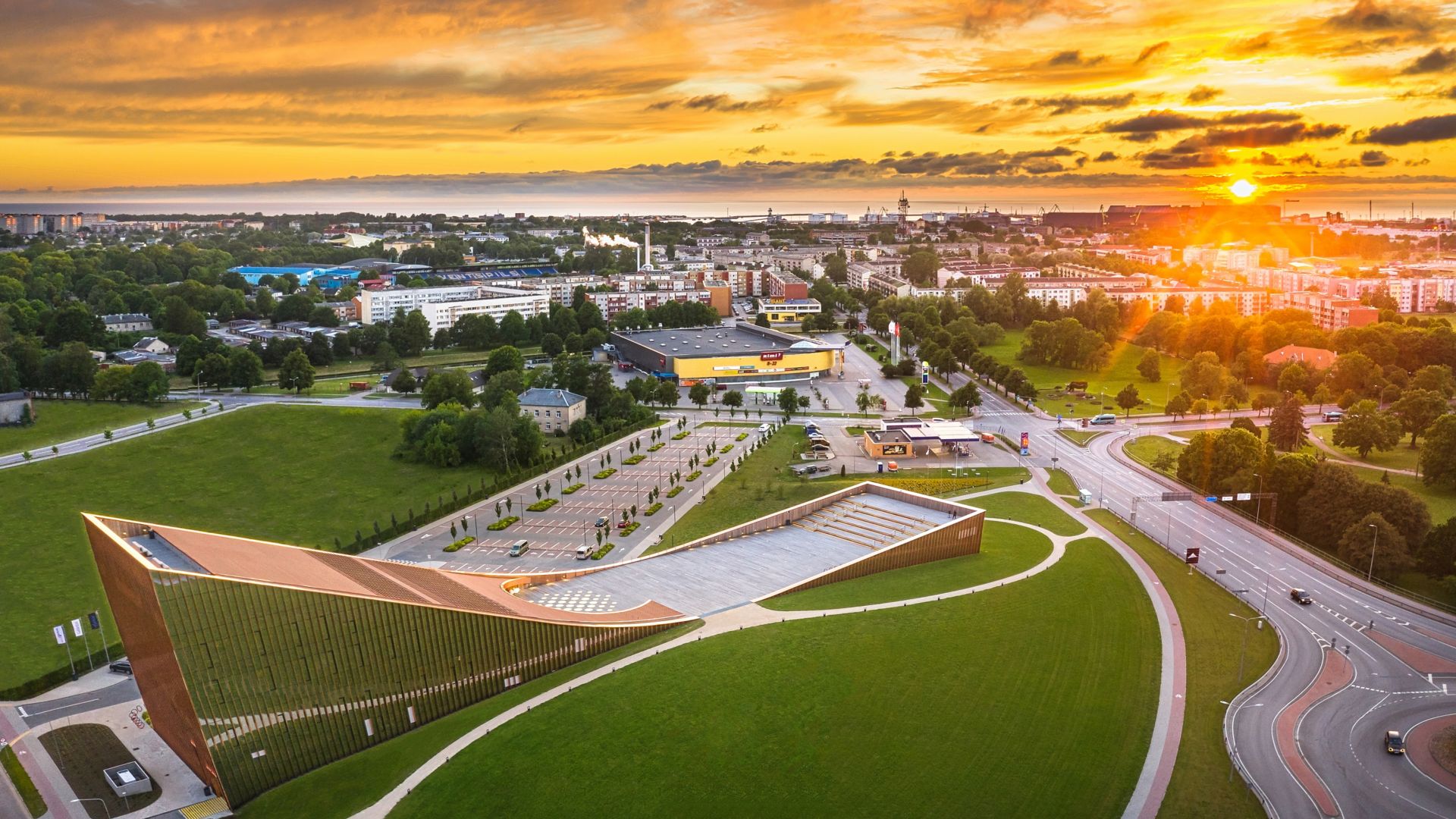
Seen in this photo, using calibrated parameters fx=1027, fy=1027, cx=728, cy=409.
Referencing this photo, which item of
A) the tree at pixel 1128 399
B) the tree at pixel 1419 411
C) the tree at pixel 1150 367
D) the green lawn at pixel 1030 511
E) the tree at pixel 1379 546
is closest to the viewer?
the tree at pixel 1379 546

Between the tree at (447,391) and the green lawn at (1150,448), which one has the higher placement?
the tree at (447,391)

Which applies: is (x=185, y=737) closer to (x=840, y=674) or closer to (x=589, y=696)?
(x=589, y=696)

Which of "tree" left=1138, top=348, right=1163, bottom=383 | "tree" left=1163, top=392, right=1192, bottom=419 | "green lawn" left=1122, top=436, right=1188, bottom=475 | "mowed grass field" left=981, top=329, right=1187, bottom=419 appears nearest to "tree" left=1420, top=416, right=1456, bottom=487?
"green lawn" left=1122, top=436, right=1188, bottom=475

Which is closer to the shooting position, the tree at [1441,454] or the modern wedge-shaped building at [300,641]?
the modern wedge-shaped building at [300,641]

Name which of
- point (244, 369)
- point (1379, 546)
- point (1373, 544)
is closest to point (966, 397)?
point (1373, 544)

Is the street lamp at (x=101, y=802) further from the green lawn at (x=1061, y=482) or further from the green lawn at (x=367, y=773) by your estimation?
the green lawn at (x=1061, y=482)

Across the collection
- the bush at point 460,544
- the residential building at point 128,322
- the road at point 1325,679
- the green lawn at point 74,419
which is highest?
the residential building at point 128,322

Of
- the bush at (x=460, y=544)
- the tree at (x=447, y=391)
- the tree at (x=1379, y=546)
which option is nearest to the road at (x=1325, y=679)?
the tree at (x=1379, y=546)

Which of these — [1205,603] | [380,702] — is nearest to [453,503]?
[380,702]
